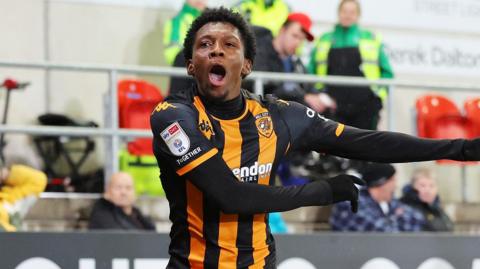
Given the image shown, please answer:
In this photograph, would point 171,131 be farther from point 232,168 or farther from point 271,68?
point 271,68

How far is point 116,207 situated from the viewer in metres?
7.79

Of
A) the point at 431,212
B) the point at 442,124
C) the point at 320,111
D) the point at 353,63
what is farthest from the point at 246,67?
the point at 442,124

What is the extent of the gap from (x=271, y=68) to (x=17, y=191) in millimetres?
2342

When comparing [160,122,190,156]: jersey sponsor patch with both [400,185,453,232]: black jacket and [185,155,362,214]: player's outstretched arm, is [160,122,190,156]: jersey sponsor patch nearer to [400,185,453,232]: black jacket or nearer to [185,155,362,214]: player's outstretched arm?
[185,155,362,214]: player's outstretched arm

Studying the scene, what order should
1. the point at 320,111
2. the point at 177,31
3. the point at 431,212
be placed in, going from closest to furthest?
1. the point at 320,111
2. the point at 431,212
3. the point at 177,31

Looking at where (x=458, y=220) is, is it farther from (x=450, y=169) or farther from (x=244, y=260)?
(x=244, y=260)

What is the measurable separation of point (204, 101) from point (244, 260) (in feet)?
2.18

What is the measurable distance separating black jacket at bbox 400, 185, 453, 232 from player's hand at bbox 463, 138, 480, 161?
14.8 ft

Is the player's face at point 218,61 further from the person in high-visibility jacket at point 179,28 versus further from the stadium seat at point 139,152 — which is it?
the person in high-visibility jacket at point 179,28

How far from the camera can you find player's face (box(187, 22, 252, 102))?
4266 millimetres

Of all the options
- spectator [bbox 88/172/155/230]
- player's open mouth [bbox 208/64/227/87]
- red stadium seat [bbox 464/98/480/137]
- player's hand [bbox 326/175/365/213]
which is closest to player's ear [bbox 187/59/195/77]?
player's open mouth [bbox 208/64/227/87]

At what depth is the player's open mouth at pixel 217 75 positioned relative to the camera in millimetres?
4272

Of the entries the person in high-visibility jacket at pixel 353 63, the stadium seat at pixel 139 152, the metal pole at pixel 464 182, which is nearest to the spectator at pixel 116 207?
the stadium seat at pixel 139 152

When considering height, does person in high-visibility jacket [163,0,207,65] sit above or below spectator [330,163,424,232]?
above
